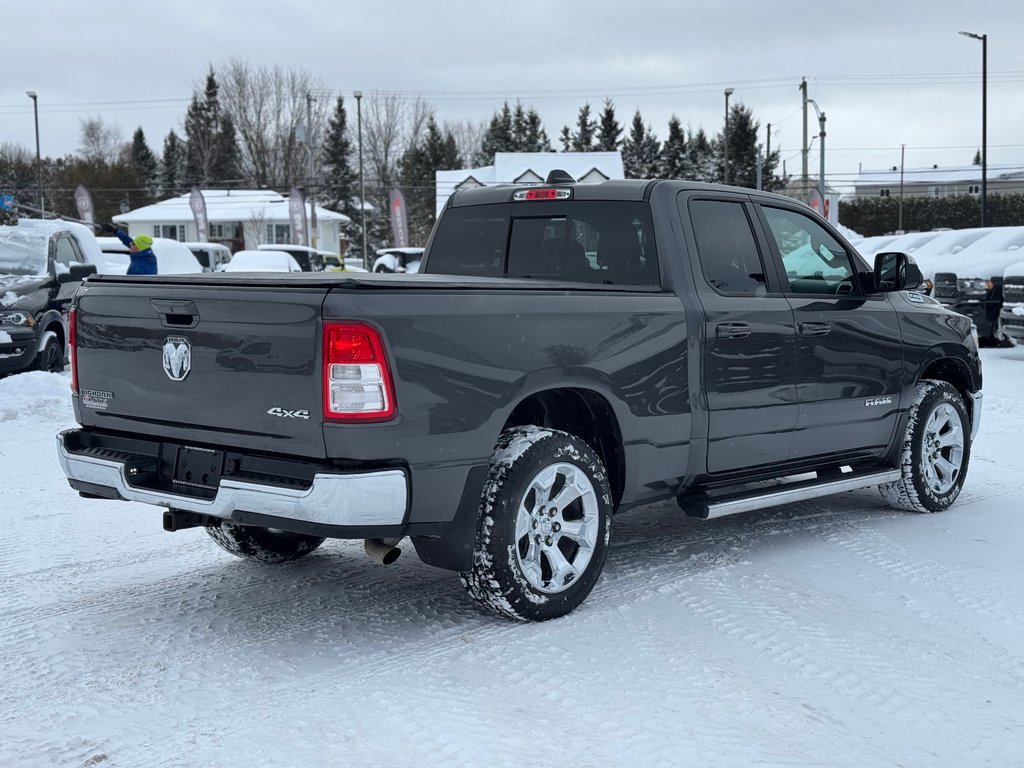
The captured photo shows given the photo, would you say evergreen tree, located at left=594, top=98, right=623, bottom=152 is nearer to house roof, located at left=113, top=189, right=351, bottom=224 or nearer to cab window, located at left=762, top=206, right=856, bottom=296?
house roof, located at left=113, top=189, right=351, bottom=224

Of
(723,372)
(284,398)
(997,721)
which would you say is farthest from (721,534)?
(284,398)

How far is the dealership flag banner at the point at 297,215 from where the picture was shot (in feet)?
168

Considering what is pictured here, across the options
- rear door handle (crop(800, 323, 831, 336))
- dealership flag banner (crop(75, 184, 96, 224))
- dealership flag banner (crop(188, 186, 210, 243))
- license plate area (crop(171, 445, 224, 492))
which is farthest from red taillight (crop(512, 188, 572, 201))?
dealership flag banner (crop(75, 184, 96, 224))

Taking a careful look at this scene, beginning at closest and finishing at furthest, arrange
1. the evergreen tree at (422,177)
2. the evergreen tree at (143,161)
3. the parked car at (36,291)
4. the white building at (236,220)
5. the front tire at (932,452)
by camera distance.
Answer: the front tire at (932,452), the parked car at (36,291), the white building at (236,220), the evergreen tree at (422,177), the evergreen tree at (143,161)

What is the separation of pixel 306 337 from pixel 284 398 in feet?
0.82

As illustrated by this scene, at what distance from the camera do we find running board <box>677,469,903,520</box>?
538cm

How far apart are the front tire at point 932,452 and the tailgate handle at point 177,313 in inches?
169

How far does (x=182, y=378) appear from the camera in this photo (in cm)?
439

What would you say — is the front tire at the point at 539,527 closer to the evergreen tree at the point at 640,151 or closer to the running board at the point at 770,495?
the running board at the point at 770,495

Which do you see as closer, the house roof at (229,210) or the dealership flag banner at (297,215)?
the dealership flag banner at (297,215)

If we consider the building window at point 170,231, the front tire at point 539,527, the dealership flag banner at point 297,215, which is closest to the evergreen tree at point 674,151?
the building window at point 170,231

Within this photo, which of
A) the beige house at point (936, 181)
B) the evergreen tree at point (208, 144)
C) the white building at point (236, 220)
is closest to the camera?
the white building at point (236, 220)

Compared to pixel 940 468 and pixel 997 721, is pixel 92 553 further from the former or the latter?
pixel 940 468

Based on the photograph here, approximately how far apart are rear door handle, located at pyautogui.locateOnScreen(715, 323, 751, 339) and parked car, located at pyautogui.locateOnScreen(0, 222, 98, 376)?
30.6ft
